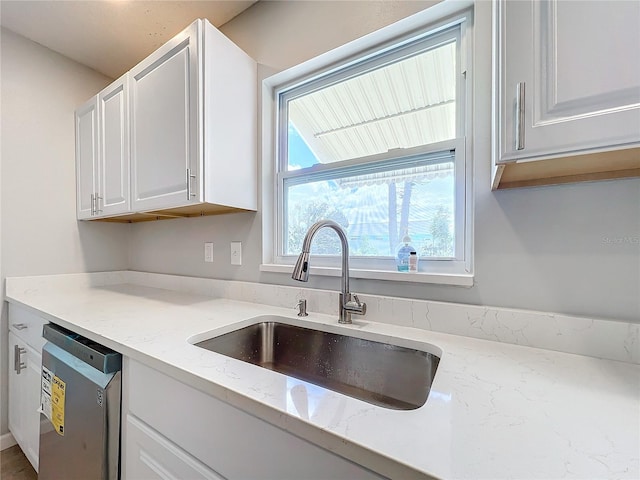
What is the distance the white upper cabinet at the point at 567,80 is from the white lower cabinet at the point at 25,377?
1.96 m

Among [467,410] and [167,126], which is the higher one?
[167,126]

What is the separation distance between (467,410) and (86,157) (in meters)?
2.41

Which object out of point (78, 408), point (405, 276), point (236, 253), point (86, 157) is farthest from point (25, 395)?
point (405, 276)

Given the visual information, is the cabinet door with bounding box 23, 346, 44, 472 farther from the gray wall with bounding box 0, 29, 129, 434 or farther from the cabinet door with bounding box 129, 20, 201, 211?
the cabinet door with bounding box 129, 20, 201, 211

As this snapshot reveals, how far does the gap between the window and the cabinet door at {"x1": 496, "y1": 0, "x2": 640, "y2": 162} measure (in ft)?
1.51

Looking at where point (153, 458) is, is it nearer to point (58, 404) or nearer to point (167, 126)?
point (58, 404)

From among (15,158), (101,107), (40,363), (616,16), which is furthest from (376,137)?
(15,158)

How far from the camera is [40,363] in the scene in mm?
1318

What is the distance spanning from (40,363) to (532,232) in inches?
82.6

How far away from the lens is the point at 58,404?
1.10 meters

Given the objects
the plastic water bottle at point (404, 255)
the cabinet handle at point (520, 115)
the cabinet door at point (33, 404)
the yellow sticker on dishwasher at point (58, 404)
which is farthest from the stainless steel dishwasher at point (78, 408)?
the cabinet handle at point (520, 115)

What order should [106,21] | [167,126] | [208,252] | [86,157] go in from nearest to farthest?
[167,126] → [106,21] → [208,252] → [86,157]

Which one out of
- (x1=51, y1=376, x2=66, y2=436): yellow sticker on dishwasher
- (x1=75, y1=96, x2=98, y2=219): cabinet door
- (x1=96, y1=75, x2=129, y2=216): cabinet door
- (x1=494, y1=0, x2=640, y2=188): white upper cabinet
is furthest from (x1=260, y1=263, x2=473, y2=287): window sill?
(x1=75, y1=96, x2=98, y2=219): cabinet door

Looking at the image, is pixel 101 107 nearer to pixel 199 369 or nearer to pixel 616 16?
pixel 199 369
